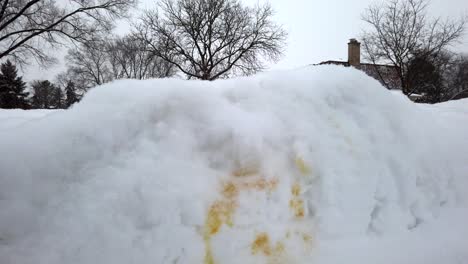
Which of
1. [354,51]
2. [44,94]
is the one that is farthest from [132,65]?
[44,94]

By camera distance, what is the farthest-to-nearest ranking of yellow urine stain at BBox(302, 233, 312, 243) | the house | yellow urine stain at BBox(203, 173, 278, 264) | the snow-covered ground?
1. the house
2. yellow urine stain at BBox(302, 233, 312, 243)
3. yellow urine stain at BBox(203, 173, 278, 264)
4. the snow-covered ground

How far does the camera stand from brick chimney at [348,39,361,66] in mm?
22141

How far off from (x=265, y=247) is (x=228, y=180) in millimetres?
409

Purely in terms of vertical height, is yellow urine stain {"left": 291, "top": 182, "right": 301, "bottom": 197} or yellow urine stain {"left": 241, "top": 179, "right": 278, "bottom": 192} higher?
yellow urine stain {"left": 241, "top": 179, "right": 278, "bottom": 192}

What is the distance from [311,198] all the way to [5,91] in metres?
40.6

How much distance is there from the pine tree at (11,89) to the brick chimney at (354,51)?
33565 millimetres

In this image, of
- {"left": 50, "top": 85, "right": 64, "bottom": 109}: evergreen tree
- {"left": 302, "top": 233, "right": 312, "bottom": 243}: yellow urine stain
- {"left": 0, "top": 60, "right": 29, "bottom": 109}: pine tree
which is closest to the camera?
{"left": 302, "top": 233, "right": 312, "bottom": 243}: yellow urine stain

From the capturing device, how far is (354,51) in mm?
22234

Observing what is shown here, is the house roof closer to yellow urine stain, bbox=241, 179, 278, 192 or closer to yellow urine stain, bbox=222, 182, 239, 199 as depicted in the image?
yellow urine stain, bbox=241, 179, 278, 192

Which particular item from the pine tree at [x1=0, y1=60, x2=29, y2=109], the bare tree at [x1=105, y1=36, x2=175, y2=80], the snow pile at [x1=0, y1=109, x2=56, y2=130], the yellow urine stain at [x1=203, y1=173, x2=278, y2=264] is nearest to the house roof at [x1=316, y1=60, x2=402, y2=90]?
the bare tree at [x1=105, y1=36, x2=175, y2=80]

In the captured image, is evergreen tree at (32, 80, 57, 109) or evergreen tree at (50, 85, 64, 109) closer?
evergreen tree at (32, 80, 57, 109)

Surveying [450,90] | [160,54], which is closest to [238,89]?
[160,54]

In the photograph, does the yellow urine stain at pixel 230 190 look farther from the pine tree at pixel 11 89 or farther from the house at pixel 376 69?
the pine tree at pixel 11 89

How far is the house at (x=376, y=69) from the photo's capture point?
67.6 feet
